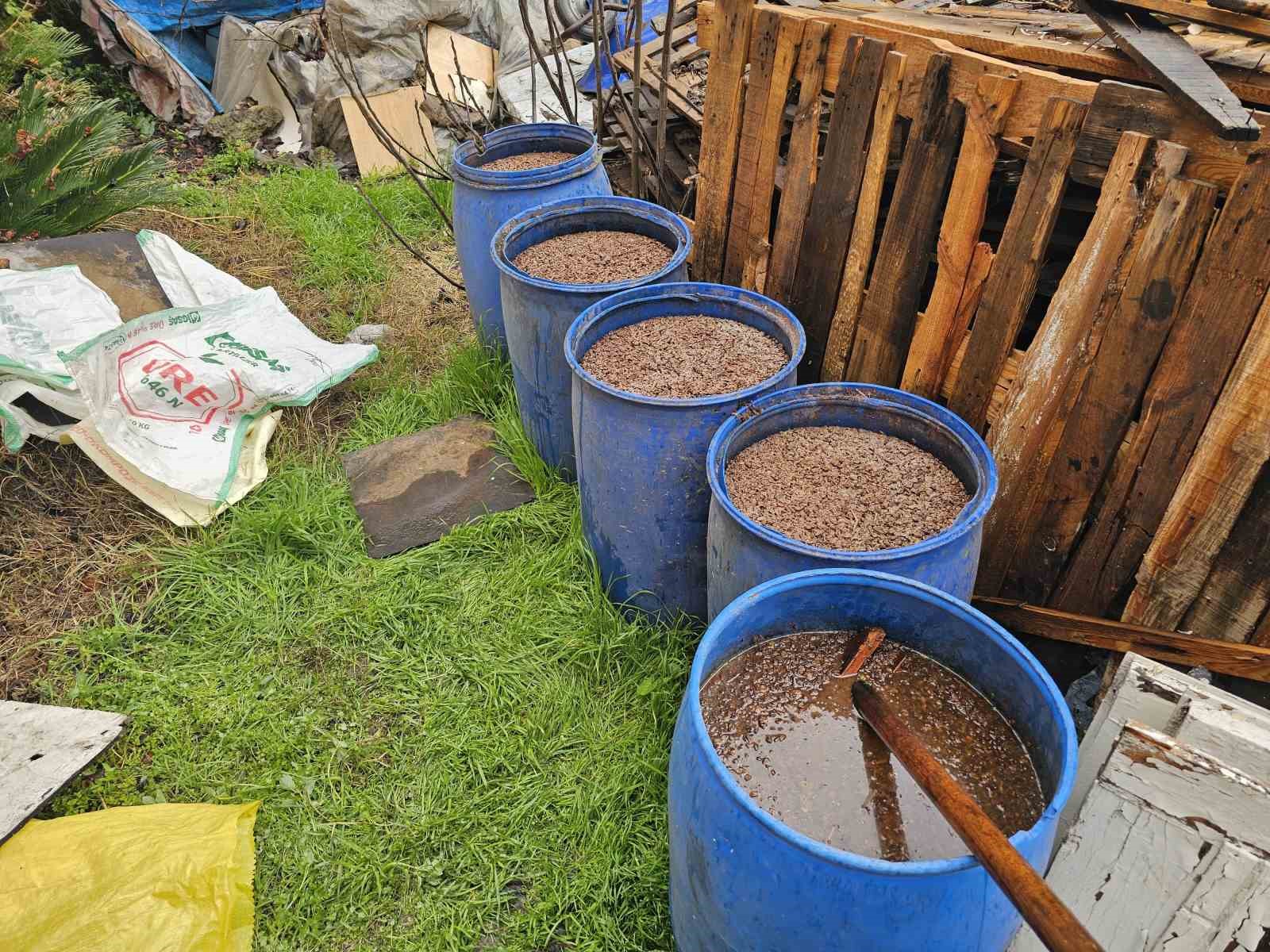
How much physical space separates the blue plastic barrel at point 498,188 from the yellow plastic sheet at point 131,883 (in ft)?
7.65

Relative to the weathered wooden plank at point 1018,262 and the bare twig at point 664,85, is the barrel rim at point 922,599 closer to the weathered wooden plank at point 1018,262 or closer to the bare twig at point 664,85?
the weathered wooden plank at point 1018,262

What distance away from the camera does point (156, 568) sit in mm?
3062

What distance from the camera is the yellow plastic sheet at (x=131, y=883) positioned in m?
1.88

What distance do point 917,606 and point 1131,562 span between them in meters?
0.89

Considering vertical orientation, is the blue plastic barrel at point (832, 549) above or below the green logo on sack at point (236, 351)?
above

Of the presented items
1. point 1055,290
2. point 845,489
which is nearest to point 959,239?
point 1055,290

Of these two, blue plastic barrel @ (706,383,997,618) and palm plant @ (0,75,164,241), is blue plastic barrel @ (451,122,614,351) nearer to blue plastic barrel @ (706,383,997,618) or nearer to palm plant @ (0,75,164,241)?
blue plastic barrel @ (706,383,997,618)

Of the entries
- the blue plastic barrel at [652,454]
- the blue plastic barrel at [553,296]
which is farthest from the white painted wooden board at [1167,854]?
the blue plastic barrel at [553,296]

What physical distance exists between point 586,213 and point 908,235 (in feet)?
4.79

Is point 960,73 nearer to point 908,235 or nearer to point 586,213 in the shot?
point 908,235

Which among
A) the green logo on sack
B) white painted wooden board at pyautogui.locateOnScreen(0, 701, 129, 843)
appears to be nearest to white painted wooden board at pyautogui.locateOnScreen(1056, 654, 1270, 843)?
white painted wooden board at pyautogui.locateOnScreen(0, 701, 129, 843)

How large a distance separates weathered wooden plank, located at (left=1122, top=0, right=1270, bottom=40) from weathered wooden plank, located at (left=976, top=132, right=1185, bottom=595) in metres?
0.41

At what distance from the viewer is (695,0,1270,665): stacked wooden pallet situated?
180 cm

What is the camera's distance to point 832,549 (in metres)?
1.85
